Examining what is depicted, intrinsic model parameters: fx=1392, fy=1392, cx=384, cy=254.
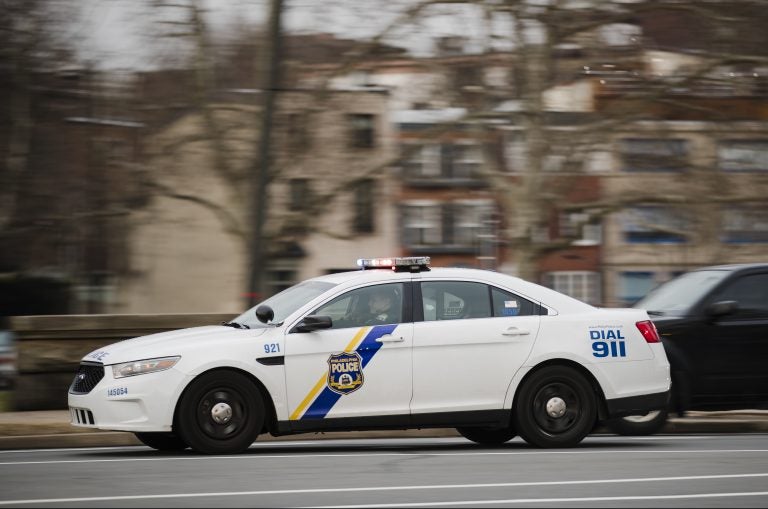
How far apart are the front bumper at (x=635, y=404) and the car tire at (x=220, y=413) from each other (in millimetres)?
2981

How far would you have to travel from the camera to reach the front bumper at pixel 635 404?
11.8 m

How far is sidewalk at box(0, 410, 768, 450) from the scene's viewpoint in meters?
12.5

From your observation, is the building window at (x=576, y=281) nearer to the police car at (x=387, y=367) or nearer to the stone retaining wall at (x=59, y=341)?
the stone retaining wall at (x=59, y=341)

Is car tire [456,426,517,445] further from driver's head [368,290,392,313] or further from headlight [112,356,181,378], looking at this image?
headlight [112,356,181,378]

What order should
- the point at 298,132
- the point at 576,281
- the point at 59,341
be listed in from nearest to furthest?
the point at 59,341 → the point at 298,132 → the point at 576,281

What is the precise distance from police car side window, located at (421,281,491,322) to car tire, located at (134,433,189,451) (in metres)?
2.34

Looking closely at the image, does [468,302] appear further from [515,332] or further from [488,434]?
[488,434]

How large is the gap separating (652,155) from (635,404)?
19630 millimetres

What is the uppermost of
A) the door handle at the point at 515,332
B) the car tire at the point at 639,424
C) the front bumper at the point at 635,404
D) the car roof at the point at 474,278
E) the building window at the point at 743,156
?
the building window at the point at 743,156

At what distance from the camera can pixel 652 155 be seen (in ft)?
101

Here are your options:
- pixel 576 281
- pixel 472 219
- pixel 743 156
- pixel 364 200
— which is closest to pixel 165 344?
pixel 364 200

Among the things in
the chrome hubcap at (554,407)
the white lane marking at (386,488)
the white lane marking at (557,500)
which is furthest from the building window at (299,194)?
the white lane marking at (557,500)

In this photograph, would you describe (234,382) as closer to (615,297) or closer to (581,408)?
(581,408)

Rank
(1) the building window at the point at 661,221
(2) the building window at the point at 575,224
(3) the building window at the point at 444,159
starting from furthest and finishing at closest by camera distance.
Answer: (2) the building window at the point at 575,224 < (1) the building window at the point at 661,221 < (3) the building window at the point at 444,159
